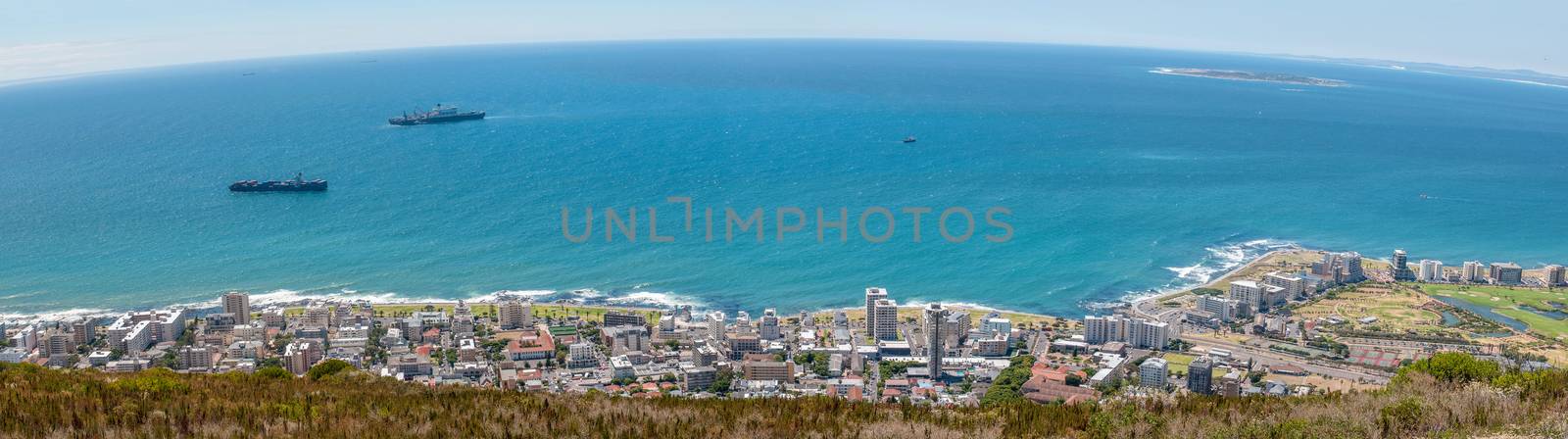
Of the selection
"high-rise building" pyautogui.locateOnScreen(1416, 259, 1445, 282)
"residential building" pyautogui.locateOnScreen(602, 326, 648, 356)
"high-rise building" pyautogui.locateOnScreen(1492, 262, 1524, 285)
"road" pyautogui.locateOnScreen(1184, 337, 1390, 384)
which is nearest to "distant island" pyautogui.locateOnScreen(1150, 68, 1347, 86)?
"high-rise building" pyautogui.locateOnScreen(1492, 262, 1524, 285)

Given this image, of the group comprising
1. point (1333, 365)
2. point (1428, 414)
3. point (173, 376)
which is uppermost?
point (1428, 414)

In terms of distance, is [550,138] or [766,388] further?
[550,138]

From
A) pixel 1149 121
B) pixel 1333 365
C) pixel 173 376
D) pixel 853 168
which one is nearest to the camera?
pixel 173 376

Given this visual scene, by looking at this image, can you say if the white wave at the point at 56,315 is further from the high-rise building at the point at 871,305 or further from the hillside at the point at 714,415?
the high-rise building at the point at 871,305

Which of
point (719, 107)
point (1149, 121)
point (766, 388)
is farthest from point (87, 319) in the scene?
point (1149, 121)

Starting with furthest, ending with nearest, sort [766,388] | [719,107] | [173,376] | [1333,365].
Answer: [719,107] < [1333,365] < [766,388] < [173,376]

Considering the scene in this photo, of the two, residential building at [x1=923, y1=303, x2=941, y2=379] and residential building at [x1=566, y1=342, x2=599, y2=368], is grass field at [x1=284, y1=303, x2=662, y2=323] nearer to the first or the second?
residential building at [x1=566, y1=342, x2=599, y2=368]

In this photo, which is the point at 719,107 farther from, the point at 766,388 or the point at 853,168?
the point at 766,388

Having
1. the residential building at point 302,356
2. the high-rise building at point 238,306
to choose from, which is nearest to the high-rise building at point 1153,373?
the residential building at point 302,356
